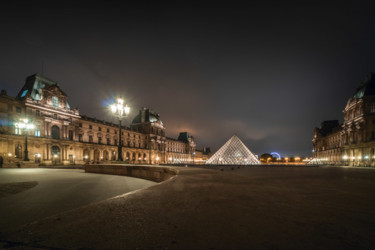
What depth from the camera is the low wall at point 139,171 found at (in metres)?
10.1

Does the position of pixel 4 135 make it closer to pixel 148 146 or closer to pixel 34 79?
pixel 34 79

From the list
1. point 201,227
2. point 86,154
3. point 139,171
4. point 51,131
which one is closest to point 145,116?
point 86,154

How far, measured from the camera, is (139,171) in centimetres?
1227

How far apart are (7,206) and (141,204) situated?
4.20 meters

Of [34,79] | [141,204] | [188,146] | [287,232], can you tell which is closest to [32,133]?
[34,79]

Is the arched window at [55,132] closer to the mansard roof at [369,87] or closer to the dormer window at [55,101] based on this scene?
the dormer window at [55,101]

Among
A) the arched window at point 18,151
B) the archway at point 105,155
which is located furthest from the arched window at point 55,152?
the archway at point 105,155

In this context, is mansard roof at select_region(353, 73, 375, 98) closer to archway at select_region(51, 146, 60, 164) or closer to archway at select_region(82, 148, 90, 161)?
archway at select_region(82, 148, 90, 161)

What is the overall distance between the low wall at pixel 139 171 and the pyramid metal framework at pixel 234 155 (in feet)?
116

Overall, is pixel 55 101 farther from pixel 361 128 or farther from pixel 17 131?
pixel 361 128

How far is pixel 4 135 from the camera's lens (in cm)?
2778

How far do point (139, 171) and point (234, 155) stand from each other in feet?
126

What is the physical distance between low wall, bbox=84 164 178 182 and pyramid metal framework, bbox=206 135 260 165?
3545cm

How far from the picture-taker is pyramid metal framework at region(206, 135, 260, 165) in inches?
1786
